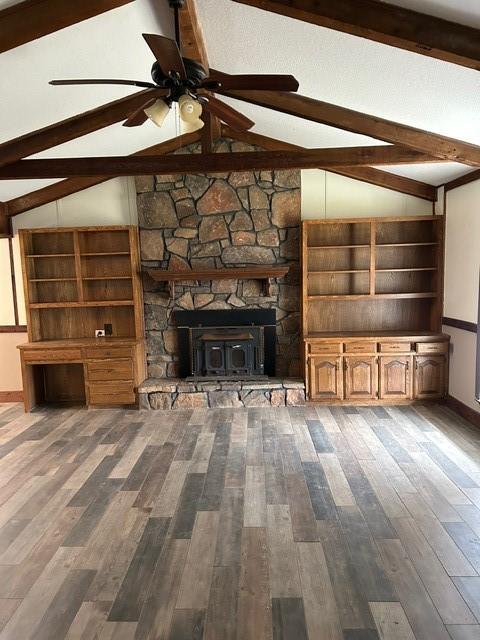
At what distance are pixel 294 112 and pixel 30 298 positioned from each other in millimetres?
3994

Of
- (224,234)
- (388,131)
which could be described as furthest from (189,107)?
(224,234)

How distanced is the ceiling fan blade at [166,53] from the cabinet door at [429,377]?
431 cm

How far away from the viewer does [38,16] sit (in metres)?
2.50

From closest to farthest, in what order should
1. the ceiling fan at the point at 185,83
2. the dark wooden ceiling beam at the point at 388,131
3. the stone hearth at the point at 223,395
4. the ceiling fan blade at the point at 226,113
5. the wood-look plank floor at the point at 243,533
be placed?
the wood-look plank floor at the point at 243,533
the ceiling fan at the point at 185,83
the ceiling fan blade at the point at 226,113
the dark wooden ceiling beam at the point at 388,131
the stone hearth at the point at 223,395

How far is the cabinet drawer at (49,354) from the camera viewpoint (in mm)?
5332

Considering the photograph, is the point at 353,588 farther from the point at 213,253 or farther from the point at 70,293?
the point at 70,293

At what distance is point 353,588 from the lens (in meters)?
2.28

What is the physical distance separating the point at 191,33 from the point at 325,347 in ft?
11.7

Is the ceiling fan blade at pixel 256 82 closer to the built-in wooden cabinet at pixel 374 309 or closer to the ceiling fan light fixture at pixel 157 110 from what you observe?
the ceiling fan light fixture at pixel 157 110

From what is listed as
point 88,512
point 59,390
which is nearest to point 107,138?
point 59,390

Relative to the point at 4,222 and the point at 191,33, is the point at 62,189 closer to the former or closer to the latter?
the point at 4,222

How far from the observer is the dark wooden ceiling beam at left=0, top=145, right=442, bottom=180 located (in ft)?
13.4

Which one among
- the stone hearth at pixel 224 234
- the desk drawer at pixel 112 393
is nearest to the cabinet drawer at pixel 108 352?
the desk drawer at pixel 112 393

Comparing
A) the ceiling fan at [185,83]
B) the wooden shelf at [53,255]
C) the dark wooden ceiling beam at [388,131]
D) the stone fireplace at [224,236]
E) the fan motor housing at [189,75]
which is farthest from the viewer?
the stone fireplace at [224,236]
